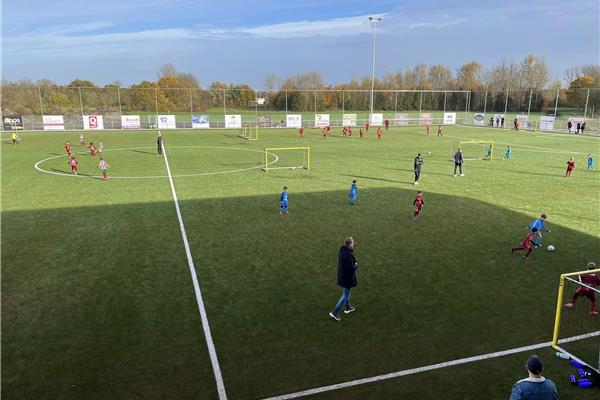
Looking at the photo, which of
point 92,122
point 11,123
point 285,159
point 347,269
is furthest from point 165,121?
point 347,269

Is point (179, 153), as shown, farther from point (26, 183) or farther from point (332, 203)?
point (332, 203)

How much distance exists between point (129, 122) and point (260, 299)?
5772 cm

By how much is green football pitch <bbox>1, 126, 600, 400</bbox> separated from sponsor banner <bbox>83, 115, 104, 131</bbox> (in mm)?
37078

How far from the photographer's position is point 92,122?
5941 cm

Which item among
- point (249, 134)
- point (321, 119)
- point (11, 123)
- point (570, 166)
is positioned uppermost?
point (321, 119)

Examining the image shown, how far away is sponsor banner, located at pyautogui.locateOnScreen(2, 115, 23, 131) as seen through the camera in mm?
55344

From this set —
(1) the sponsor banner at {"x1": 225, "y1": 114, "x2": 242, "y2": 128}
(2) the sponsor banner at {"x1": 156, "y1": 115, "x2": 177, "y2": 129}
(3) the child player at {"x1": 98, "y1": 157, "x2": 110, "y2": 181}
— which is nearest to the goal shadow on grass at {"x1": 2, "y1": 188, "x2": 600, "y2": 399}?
(3) the child player at {"x1": 98, "y1": 157, "x2": 110, "y2": 181}

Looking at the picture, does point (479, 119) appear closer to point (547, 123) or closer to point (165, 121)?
point (547, 123)

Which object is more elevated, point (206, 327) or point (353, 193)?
point (353, 193)

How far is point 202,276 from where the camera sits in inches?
473

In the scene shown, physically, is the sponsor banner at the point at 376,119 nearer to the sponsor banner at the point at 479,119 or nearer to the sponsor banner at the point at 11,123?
the sponsor banner at the point at 479,119

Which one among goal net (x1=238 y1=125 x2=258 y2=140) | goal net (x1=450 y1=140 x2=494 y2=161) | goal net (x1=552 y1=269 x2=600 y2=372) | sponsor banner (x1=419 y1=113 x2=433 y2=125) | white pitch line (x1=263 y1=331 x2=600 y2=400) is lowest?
white pitch line (x1=263 y1=331 x2=600 y2=400)

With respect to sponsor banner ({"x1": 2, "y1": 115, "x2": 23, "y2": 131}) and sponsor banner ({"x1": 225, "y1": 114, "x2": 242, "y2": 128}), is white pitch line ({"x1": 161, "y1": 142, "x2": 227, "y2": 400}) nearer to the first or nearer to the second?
sponsor banner ({"x1": 225, "y1": 114, "x2": 242, "y2": 128})

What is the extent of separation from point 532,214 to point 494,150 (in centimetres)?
2378
